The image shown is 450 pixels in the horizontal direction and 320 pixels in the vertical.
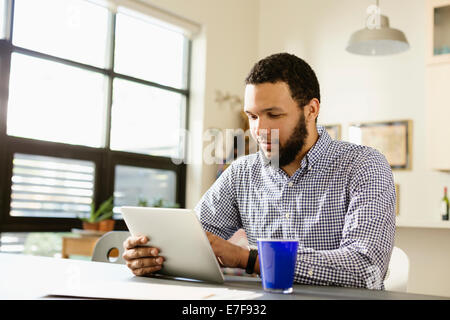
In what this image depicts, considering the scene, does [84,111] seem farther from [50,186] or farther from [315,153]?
[315,153]

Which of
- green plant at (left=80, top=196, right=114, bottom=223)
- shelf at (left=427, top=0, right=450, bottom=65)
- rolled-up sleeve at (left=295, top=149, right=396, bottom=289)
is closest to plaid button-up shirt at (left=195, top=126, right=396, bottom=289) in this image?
rolled-up sleeve at (left=295, top=149, right=396, bottom=289)

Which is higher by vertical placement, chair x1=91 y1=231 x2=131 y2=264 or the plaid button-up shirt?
the plaid button-up shirt

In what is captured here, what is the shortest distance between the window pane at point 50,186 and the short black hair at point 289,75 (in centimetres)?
252

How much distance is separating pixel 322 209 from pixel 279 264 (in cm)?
55

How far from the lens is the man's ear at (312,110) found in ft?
5.39

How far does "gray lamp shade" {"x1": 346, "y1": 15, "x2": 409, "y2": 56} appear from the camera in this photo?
347 centimetres

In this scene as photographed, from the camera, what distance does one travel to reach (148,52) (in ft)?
15.2

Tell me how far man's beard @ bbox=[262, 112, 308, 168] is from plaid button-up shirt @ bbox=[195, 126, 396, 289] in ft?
0.14

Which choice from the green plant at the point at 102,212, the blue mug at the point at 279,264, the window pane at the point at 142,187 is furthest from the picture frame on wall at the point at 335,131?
the blue mug at the point at 279,264

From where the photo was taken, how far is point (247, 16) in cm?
530

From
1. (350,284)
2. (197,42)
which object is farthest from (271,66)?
(197,42)

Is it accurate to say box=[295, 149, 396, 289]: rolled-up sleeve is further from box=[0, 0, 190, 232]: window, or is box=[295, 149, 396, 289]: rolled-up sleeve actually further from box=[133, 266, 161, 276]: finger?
box=[0, 0, 190, 232]: window

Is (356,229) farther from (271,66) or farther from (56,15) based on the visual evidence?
(56,15)

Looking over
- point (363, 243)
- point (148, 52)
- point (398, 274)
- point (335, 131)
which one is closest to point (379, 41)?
point (335, 131)
